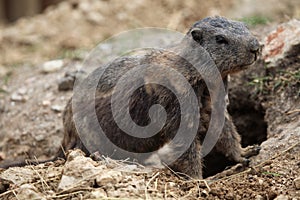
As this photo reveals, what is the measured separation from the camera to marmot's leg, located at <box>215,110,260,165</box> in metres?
5.37

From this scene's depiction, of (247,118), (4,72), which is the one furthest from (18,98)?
(247,118)

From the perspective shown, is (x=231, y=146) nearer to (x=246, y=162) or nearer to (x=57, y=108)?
(x=246, y=162)

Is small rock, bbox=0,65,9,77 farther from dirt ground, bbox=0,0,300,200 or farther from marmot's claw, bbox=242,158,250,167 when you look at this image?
marmot's claw, bbox=242,158,250,167

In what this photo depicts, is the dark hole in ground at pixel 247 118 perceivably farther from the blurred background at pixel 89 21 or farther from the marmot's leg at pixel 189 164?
the blurred background at pixel 89 21

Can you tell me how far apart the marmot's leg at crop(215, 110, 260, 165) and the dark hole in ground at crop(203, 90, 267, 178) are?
0.50 metres

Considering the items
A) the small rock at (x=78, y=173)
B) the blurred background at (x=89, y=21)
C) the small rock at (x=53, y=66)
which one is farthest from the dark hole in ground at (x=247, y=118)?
the blurred background at (x=89, y=21)

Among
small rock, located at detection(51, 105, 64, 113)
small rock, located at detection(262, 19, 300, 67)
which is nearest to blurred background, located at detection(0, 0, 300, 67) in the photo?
small rock, located at detection(51, 105, 64, 113)

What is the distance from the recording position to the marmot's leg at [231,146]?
537cm

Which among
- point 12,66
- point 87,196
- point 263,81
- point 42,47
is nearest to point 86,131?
point 87,196

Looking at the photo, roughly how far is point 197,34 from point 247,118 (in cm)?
179

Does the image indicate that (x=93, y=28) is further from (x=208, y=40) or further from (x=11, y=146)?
(x=208, y=40)

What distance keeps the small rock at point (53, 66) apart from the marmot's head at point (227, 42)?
126 inches

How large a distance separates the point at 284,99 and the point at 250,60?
1140mm

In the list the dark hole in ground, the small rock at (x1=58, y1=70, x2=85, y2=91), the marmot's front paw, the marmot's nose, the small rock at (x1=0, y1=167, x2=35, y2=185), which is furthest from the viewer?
the small rock at (x1=58, y1=70, x2=85, y2=91)
